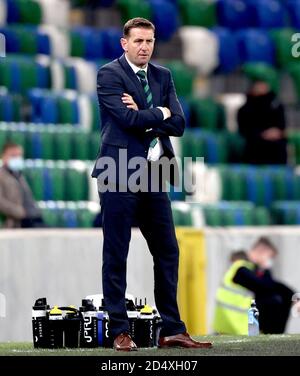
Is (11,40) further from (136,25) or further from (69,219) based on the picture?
(136,25)

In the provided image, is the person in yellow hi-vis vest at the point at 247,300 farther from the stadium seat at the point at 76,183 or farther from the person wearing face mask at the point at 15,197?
the stadium seat at the point at 76,183

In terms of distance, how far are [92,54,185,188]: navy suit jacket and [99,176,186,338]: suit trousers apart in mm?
159

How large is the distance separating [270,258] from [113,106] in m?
5.62

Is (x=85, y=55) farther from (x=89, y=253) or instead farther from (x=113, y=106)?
(x=113, y=106)

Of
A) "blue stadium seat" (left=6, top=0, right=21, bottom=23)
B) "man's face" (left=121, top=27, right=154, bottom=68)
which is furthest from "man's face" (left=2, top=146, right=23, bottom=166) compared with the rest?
"man's face" (left=121, top=27, right=154, bottom=68)

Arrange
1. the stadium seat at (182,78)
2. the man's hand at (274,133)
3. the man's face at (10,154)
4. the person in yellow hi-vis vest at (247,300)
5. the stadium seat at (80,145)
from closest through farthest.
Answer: the person in yellow hi-vis vest at (247,300) → the man's face at (10,154) → the stadium seat at (80,145) → the man's hand at (274,133) → the stadium seat at (182,78)

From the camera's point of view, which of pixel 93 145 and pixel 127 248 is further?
pixel 93 145

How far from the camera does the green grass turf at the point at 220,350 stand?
7688mm

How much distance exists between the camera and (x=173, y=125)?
316 inches

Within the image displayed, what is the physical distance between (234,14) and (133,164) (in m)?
11.1

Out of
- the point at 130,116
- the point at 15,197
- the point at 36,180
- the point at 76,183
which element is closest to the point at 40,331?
the point at 130,116

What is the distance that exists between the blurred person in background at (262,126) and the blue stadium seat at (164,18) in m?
1.46

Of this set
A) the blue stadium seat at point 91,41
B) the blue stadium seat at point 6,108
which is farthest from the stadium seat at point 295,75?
the blue stadium seat at point 6,108

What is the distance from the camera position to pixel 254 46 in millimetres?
18234
